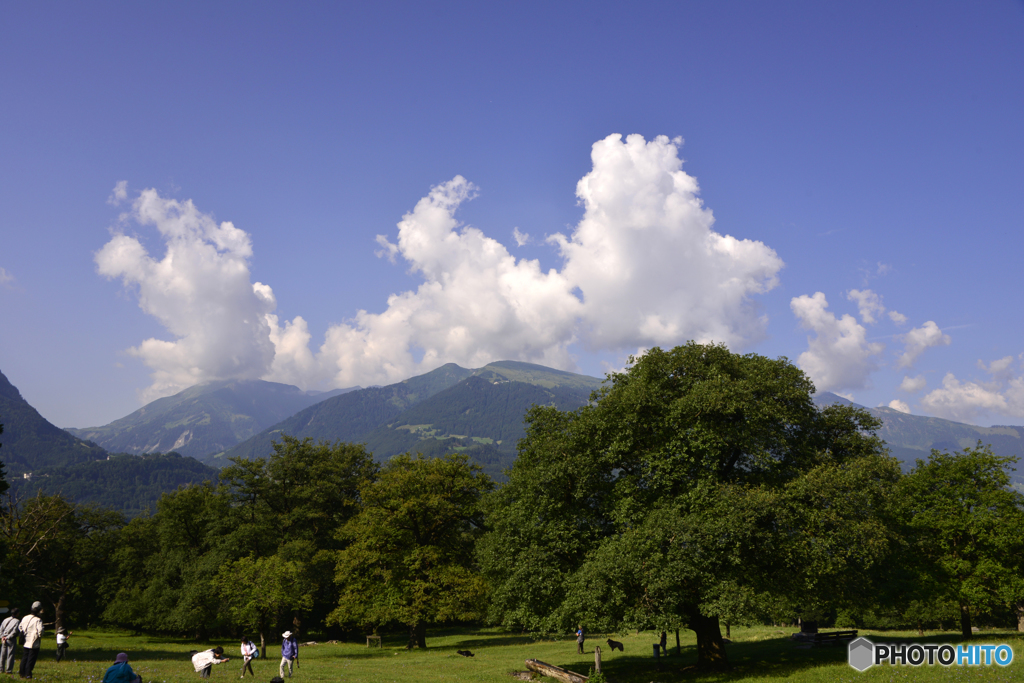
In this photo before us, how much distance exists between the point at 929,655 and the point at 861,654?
10.7 ft

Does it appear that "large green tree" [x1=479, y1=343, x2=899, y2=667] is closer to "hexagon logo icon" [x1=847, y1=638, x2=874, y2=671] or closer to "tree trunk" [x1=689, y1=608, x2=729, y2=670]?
"tree trunk" [x1=689, y1=608, x2=729, y2=670]

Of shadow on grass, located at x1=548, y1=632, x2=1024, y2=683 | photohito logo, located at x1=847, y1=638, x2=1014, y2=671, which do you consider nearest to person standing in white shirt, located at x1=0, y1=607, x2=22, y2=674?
shadow on grass, located at x1=548, y1=632, x2=1024, y2=683

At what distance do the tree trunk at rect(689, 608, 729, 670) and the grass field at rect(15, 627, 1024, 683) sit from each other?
1.05 metres

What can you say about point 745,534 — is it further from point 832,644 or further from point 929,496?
point 929,496

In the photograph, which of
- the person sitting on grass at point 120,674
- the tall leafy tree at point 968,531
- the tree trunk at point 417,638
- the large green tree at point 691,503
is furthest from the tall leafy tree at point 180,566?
the tall leafy tree at point 968,531

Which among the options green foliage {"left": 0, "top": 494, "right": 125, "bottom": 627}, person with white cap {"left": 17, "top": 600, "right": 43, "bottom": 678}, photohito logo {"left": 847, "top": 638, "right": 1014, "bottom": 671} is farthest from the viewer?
green foliage {"left": 0, "top": 494, "right": 125, "bottom": 627}

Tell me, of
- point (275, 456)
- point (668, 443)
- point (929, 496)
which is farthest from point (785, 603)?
point (275, 456)

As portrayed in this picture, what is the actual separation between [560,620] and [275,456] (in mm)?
54662

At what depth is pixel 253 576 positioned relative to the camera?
57094mm

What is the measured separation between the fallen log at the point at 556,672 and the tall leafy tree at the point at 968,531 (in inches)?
990

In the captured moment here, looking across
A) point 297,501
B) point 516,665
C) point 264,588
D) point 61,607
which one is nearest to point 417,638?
point 264,588

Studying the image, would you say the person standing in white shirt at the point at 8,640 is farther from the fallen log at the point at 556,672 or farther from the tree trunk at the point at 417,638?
the tree trunk at the point at 417,638

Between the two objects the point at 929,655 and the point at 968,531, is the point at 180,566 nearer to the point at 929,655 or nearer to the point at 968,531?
the point at 929,655

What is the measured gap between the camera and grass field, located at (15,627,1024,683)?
2536cm
